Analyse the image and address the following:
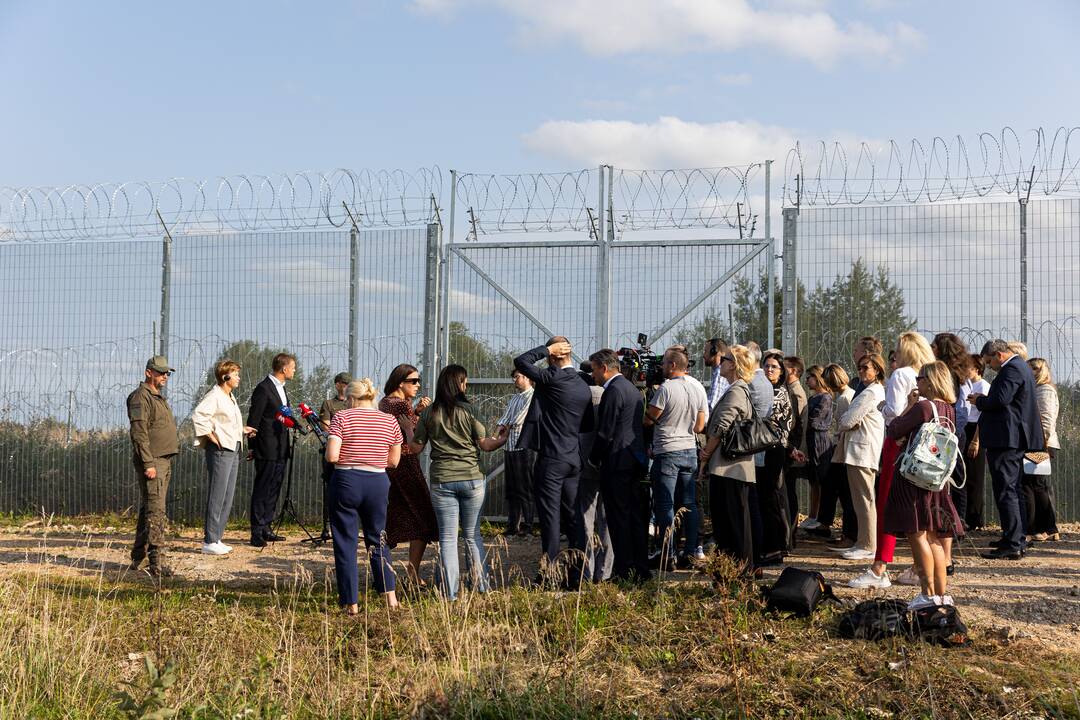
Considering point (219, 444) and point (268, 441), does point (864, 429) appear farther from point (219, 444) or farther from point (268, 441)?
point (219, 444)

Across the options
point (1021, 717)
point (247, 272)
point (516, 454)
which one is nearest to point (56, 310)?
point (247, 272)

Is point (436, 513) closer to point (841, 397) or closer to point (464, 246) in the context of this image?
point (841, 397)

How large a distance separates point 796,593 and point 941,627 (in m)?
0.85

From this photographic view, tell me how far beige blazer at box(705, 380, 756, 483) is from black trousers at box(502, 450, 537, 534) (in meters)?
3.16

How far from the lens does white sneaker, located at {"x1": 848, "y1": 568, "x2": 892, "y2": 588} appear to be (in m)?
7.31

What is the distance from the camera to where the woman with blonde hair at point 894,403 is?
7309mm

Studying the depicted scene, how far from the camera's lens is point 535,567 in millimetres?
8703

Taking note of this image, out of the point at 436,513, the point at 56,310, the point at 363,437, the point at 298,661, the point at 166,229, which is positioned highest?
the point at 166,229

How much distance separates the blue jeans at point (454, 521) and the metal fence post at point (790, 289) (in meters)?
4.50

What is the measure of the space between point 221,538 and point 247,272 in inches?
144

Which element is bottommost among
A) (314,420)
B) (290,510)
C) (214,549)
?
(214,549)

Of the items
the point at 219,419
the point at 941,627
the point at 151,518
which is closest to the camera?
the point at 941,627

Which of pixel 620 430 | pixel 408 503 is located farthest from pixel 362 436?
pixel 620 430

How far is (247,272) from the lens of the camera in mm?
12492
